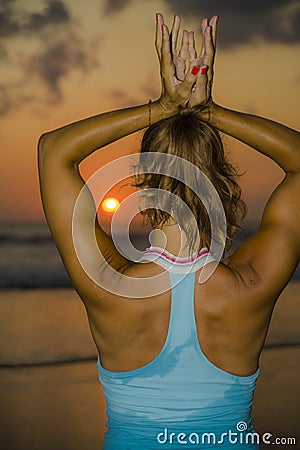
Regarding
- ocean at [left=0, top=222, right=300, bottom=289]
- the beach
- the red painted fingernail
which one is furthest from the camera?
ocean at [left=0, top=222, right=300, bottom=289]

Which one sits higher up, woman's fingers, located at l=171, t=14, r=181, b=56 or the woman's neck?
woman's fingers, located at l=171, t=14, r=181, b=56

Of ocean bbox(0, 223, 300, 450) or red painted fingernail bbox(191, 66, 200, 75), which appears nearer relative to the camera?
red painted fingernail bbox(191, 66, 200, 75)

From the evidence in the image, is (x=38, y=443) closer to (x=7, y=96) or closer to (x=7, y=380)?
(x=7, y=380)

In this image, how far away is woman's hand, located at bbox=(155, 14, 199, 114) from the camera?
128 cm

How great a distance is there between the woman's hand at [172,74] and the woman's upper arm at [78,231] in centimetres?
20

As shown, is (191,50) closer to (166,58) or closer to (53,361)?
(166,58)

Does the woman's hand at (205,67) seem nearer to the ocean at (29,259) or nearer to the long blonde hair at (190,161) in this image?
the long blonde hair at (190,161)

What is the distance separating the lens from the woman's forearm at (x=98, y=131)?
1305 mm

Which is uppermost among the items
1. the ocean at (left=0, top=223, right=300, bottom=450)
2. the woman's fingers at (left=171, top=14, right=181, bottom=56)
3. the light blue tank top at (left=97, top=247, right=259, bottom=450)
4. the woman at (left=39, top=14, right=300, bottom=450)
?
the woman's fingers at (left=171, top=14, right=181, bottom=56)

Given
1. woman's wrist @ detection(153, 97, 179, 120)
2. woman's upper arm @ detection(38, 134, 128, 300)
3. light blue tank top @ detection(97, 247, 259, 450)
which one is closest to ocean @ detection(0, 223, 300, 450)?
light blue tank top @ detection(97, 247, 259, 450)

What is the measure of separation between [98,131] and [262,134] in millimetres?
283

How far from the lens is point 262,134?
4.50ft

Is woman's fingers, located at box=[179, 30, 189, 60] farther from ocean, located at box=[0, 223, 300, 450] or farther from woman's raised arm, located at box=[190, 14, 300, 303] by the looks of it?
ocean, located at box=[0, 223, 300, 450]

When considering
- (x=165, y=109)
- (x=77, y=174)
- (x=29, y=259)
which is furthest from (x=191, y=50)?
(x=29, y=259)
